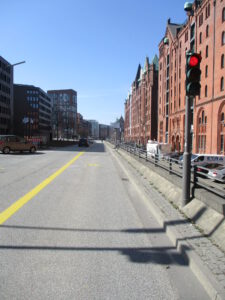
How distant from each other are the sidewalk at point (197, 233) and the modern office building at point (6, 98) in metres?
75.8

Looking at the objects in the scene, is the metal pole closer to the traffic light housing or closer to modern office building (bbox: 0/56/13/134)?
the traffic light housing

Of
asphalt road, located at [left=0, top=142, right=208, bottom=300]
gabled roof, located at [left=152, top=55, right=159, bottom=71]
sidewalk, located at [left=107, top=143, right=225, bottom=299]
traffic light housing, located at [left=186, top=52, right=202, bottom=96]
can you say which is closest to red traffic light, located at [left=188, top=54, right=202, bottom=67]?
traffic light housing, located at [left=186, top=52, right=202, bottom=96]

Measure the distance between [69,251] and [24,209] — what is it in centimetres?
313

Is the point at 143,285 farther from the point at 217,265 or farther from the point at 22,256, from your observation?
the point at 22,256

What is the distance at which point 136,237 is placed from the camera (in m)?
5.43

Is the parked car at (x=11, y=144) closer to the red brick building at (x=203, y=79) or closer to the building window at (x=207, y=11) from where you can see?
the red brick building at (x=203, y=79)

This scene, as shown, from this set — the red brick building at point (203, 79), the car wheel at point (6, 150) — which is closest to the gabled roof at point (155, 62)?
the red brick building at point (203, 79)

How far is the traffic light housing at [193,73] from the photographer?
6621 mm

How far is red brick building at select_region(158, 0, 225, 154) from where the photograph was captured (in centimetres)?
3700

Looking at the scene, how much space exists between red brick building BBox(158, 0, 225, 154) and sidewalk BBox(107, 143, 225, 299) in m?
21.9

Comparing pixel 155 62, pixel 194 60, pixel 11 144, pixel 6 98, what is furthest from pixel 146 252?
pixel 6 98

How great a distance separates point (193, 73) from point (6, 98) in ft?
271

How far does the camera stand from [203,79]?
4203 cm

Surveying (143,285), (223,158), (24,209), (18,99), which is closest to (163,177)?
(24,209)
